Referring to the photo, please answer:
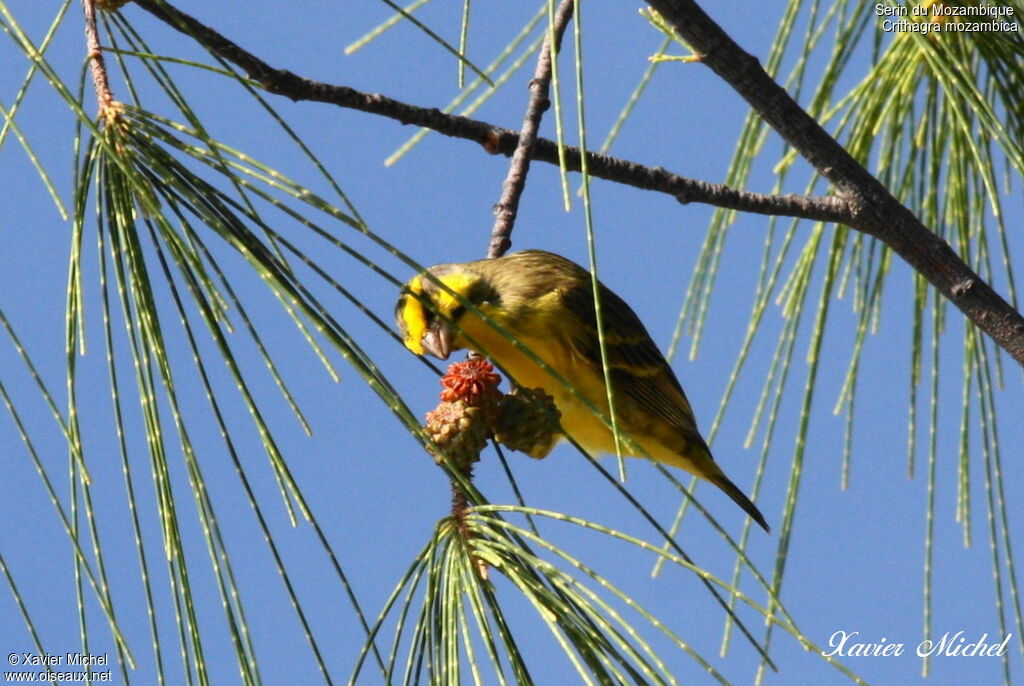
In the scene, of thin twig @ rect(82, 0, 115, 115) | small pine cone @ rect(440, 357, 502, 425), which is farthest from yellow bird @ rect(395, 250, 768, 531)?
thin twig @ rect(82, 0, 115, 115)

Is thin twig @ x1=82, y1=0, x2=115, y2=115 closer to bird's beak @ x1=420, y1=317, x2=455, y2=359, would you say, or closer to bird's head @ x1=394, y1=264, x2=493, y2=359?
bird's head @ x1=394, y1=264, x2=493, y2=359

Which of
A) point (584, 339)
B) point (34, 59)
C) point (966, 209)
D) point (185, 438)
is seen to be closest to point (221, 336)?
Result: point (185, 438)

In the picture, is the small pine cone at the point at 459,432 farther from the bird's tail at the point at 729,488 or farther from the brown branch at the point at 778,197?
the bird's tail at the point at 729,488

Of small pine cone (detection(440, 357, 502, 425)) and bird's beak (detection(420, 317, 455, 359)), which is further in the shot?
bird's beak (detection(420, 317, 455, 359))

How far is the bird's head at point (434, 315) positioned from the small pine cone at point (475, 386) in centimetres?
41

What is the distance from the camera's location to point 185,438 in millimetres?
1197

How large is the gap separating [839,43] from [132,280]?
4.70 feet

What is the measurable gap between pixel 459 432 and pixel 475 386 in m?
0.10

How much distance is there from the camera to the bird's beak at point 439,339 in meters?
2.17

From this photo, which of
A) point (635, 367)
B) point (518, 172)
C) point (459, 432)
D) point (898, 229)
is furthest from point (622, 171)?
point (635, 367)

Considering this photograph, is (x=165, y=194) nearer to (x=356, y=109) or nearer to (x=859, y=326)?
(x=356, y=109)

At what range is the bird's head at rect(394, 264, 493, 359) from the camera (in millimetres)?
2186

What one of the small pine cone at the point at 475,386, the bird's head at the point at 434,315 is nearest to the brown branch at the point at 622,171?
the bird's head at the point at 434,315

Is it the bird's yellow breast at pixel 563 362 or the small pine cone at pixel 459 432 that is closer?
the small pine cone at pixel 459 432
